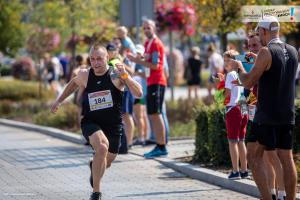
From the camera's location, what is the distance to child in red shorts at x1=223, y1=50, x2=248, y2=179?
1150cm

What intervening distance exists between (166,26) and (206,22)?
1100 centimetres

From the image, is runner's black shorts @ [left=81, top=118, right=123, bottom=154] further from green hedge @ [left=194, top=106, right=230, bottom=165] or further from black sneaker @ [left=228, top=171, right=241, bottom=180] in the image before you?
green hedge @ [left=194, top=106, right=230, bottom=165]

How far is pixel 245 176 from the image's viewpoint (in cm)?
1172

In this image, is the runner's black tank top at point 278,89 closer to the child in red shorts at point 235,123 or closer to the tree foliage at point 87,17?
the child in red shorts at point 235,123

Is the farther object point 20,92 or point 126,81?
point 20,92

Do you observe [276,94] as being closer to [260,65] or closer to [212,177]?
[260,65]

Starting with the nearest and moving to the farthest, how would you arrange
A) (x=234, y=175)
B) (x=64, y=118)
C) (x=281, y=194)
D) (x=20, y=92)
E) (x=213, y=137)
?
(x=281, y=194)
(x=234, y=175)
(x=213, y=137)
(x=64, y=118)
(x=20, y=92)

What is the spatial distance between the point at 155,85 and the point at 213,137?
200cm

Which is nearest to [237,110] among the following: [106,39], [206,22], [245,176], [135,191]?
[245,176]

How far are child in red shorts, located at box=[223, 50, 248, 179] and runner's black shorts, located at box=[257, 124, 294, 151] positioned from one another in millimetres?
2239

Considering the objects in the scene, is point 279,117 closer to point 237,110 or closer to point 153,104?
point 237,110

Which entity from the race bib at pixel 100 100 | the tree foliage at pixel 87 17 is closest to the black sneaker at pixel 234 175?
the race bib at pixel 100 100

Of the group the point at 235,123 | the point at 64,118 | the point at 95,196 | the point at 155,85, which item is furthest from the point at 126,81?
the point at 64,118

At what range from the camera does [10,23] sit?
107ft
